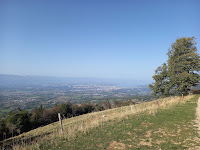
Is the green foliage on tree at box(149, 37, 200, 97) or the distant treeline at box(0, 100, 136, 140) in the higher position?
the green foliage on tree at box(149, 37, 200, 97)

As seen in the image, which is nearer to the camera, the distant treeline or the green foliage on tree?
the green foliage on tree

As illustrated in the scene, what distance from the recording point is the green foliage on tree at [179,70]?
63.3ft

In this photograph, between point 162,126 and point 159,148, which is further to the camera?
point 162,126

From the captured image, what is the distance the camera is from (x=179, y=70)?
66.5ft

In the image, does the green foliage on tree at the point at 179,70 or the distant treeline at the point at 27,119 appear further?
the distant treeline at the point at 27,119

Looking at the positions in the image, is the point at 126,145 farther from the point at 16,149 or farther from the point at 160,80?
the point at 160,80

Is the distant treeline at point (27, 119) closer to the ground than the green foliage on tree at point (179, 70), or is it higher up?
closer to the ground

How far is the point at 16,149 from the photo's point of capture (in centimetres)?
618

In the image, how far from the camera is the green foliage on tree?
19.3 m

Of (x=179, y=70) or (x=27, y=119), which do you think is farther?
(x=27, y=119)

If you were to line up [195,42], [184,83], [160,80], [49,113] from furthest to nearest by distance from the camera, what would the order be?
[49,113] → [160,80] → [195,42] → [184,83]

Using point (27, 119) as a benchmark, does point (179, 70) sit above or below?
above

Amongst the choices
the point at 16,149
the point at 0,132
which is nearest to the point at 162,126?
the point at 16,149

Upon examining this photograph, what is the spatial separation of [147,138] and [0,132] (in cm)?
3152
